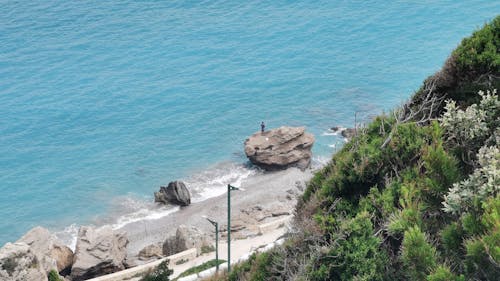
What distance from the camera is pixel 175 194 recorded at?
46.6 m

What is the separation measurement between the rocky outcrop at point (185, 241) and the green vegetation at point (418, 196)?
752 inches

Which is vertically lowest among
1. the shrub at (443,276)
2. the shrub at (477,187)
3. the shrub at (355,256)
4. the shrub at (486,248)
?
the shrub at (355,256)

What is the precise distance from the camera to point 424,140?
16.2 metres

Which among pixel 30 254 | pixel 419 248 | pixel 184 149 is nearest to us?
pixel 419 248

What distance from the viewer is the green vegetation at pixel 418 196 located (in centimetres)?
1255

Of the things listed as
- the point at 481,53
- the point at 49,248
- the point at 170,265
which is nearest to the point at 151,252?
the point at 170,265

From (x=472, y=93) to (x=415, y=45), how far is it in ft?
171

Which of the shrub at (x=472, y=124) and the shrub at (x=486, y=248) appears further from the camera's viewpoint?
the shrub at (x=472, y=124)

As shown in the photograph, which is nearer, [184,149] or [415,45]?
[184,149]

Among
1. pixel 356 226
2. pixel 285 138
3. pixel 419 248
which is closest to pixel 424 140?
pixel 356 226

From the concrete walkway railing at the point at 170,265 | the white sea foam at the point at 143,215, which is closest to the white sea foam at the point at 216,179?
the white sea foam at the point at 143,215

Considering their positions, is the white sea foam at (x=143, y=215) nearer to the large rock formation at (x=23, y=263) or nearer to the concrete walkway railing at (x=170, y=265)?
the concrete walkway railing at (x=170, y=265)

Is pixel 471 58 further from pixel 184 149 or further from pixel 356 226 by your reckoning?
pixel 184 149

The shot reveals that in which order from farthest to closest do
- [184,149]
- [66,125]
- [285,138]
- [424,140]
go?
[66,125], [184,149], [285,138], [424,140]
